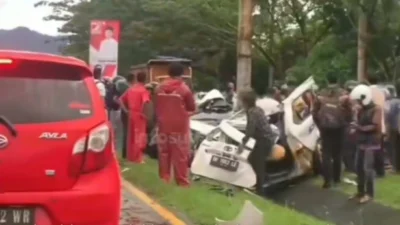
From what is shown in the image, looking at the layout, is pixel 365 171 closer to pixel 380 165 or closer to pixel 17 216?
pixel 380 165

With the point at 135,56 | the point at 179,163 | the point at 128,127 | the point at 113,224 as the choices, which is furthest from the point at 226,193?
the point at 135,56

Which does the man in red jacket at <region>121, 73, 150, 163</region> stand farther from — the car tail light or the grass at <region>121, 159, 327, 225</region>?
the car tail light

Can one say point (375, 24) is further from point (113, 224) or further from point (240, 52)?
point (113, 224)

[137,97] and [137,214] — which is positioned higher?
[137,97]

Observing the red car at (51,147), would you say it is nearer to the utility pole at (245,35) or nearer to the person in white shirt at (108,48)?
the utility pole at (245,35)

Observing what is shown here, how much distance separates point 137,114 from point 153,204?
4.22 meters

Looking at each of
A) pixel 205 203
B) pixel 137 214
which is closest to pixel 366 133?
pixel 205 203

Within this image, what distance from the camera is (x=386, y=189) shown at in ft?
43.8

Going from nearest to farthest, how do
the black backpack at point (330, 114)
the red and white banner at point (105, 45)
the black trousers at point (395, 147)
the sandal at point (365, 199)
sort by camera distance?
the sandal at point (365, 199), the black backpack at point (330, 114), the black trousers at point (395, 147), the red and white banner at point (105, 45)

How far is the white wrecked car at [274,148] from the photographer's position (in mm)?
12391

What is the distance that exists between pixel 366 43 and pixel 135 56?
79.1 feet

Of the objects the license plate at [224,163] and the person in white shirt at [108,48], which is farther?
the person in white shirt at [108,48]

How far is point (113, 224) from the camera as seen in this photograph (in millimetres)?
6484

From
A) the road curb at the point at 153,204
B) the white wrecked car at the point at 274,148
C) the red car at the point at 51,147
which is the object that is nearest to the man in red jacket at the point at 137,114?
the white wrecked car at the point at 274,148
